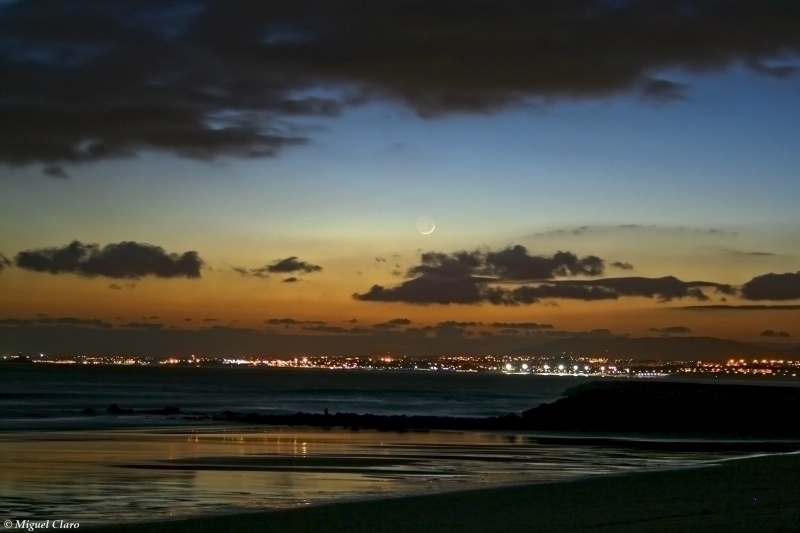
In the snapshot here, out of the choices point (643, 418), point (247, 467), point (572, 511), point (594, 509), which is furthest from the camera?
point (643, 418)

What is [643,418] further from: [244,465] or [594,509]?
[594,509]

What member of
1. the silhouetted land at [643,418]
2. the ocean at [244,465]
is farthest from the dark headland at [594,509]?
the silhouetted land at [643,418]

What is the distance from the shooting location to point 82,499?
66.4ft

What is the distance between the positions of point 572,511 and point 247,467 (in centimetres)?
1281

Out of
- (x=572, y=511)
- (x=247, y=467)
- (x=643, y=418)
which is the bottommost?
(x=643, y=418)

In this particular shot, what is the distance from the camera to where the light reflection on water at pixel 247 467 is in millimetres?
20156

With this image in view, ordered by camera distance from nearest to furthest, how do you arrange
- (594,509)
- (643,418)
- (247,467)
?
(594,509)
(247,467)
(643,418)

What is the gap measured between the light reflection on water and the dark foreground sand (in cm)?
171

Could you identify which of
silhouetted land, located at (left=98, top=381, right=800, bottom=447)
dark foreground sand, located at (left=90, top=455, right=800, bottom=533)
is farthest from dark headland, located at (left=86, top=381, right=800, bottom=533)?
silhouetted land, located at (left=98, top=381, right=800, bottom=447)

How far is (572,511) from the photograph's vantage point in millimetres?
17750

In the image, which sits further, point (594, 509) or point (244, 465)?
point (244, 465)

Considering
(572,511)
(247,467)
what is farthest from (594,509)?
(247,467)

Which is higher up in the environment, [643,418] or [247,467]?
[247,467]

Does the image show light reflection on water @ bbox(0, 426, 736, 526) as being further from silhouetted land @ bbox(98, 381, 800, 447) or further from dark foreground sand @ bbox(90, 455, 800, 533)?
silhouetted land @ bbox(98, 381, 800, 447)
